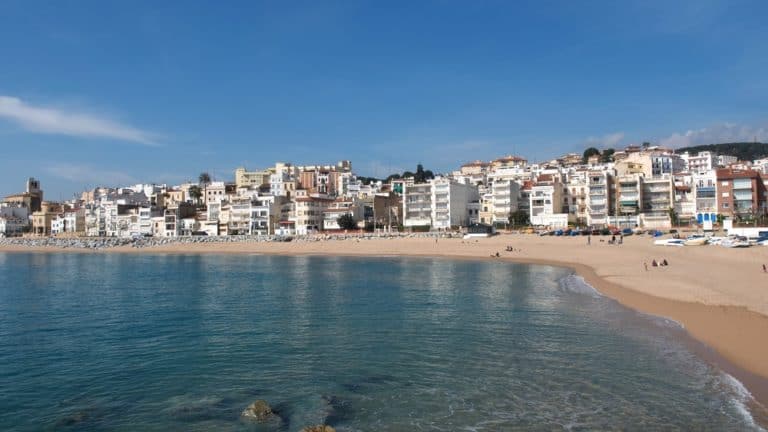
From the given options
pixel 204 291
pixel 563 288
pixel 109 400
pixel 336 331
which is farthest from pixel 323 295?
pixel 109 400

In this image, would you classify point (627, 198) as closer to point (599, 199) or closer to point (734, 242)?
point (599, 199)

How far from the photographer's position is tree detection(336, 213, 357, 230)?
85.0 meters

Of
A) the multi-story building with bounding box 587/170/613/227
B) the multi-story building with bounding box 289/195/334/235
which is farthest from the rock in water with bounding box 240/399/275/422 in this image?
the multi-story building with bounding box 289/195/334/235

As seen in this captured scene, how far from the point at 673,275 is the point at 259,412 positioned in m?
25.0

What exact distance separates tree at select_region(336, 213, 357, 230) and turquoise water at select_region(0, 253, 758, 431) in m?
57.8

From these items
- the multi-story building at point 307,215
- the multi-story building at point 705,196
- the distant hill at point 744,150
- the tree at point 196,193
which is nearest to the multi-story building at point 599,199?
the multi-story building at point 705,196

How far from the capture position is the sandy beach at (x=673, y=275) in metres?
15.0

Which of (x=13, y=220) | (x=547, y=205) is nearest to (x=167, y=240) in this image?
(x=13, y=220)

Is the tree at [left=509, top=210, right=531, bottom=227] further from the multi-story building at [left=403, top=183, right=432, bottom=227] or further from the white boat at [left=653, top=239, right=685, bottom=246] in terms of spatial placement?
the white boat at [left=653, top=239, right=685, bottom=246]

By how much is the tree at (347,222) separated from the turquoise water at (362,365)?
5779 cm

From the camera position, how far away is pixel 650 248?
45812 millimetres

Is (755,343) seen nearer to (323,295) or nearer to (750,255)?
(323,295)

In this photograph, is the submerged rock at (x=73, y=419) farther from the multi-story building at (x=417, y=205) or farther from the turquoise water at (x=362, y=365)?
the multi-story building at (x=417, y=205)

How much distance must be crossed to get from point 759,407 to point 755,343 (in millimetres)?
4655
